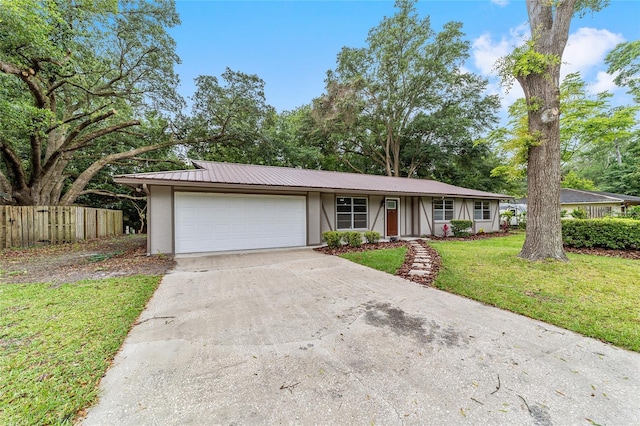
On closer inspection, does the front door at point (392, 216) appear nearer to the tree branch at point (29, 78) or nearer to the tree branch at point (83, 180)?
the tree branch at point (83, 180)

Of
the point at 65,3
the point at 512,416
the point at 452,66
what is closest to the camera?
the point at 512,416

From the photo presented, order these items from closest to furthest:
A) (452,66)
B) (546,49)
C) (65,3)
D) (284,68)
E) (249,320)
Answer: (249,320), (546,49), (65,3), (284,68), (452,66)

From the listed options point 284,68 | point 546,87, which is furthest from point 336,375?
point 284,68

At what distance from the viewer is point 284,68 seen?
1530cm

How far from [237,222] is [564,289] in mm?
8495

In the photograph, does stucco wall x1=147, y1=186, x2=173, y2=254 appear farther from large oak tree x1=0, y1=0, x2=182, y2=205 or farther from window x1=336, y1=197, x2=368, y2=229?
window x1=336, y1=197, x2=368, y2=229

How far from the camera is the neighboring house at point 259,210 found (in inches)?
306

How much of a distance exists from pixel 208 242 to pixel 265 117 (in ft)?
32.8

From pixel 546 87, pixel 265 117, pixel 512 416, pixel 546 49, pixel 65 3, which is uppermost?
pixel 65 3

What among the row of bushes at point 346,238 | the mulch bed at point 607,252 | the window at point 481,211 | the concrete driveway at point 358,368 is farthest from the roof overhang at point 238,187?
the mulch bed at point 607,252

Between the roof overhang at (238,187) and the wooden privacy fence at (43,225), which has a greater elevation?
the roof overhang at (238,187)

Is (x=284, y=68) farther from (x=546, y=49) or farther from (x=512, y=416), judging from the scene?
(x=512, y=416)

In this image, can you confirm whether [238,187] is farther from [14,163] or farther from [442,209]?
[14,163]

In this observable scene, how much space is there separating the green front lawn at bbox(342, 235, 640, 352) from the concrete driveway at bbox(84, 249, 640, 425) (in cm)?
39
